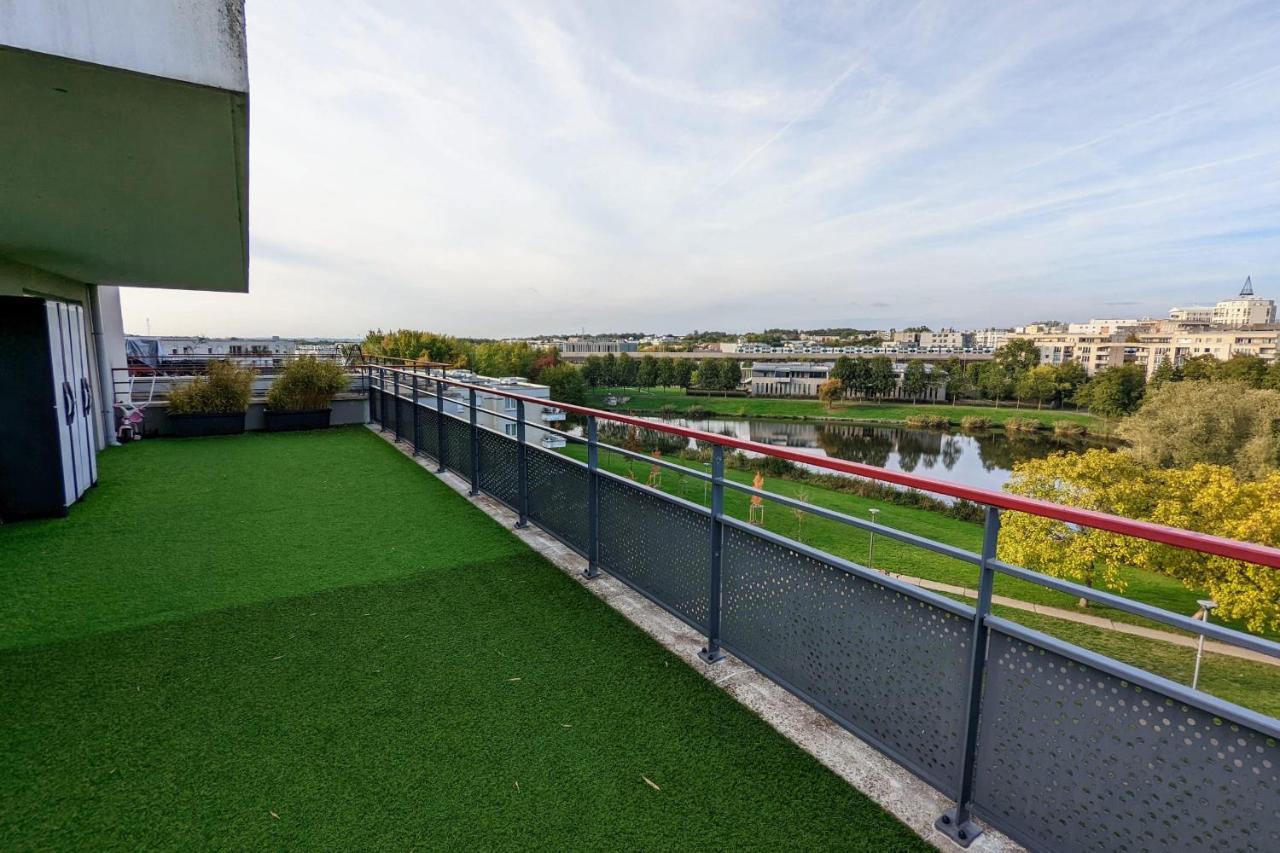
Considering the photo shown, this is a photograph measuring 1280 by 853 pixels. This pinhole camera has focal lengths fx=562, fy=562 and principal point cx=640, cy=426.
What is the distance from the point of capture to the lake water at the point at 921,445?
4781 centimetres

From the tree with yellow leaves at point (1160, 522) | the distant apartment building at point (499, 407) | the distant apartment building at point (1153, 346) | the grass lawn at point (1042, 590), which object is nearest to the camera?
the distant apartment building at point (499, 407)

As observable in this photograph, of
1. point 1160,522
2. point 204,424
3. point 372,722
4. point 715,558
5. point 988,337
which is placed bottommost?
point 1160,522

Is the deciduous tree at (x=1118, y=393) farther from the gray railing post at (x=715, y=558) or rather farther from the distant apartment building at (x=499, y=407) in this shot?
the gray railing post at (x=715, y=558)

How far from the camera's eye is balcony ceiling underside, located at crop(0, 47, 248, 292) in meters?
2.01

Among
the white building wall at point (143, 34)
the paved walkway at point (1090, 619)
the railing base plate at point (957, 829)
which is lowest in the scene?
the paved walkway at point (1090, 619)

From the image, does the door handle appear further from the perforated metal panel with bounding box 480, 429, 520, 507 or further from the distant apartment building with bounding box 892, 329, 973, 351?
the distant apartment building with bounding box 892, 329, 973, 351

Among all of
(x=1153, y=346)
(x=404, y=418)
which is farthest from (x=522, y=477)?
(x=1153, y=346)

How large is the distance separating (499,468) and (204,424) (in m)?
8.03

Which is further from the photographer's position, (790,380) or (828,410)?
(790,380)

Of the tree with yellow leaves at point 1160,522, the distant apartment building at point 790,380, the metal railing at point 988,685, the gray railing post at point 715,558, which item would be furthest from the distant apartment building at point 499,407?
the distant apartment building at point 790,380

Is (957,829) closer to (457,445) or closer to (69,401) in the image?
(457,445)

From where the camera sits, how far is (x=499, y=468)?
531 centimetres

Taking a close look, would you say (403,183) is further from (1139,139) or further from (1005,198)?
(1139,139)

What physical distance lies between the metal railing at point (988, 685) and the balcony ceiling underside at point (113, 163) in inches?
96.4
